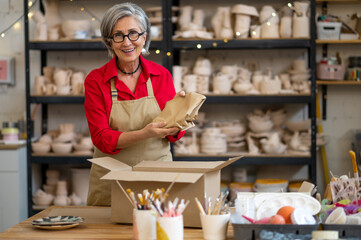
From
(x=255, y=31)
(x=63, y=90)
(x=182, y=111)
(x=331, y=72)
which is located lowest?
(x=182, y=111)

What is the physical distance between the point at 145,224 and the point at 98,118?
0.76m

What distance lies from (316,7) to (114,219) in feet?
10.3

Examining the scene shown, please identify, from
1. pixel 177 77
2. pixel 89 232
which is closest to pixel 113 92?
pixel 89 232

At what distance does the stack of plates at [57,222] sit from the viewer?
176cm

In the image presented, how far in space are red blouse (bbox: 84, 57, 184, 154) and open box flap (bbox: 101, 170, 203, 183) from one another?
35cm

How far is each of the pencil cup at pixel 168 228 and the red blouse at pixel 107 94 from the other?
71 cm

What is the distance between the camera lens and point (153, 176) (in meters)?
1.78

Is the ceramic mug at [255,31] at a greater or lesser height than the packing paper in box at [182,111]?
greater

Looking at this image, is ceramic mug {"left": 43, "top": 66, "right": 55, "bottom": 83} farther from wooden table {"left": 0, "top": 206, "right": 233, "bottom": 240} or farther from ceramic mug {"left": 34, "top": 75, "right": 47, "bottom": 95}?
wooden table {"left": 0, "top": 206, "right": 233, "bottom": 240}

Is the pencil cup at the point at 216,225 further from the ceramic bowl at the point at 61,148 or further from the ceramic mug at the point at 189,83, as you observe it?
the ceramic bowl at the point at 61,148

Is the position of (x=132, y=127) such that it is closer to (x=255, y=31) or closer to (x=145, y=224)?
(x=145, y=224)

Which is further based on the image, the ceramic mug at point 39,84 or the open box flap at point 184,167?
the ceramic mug at point 39,84

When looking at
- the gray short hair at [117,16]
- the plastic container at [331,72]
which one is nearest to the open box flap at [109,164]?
the gray short hair at [117,16]

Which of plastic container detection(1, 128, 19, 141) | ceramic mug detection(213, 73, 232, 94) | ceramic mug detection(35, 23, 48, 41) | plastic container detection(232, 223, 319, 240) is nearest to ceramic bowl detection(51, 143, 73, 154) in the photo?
plastic container detection(1, 128, 19, 141)
